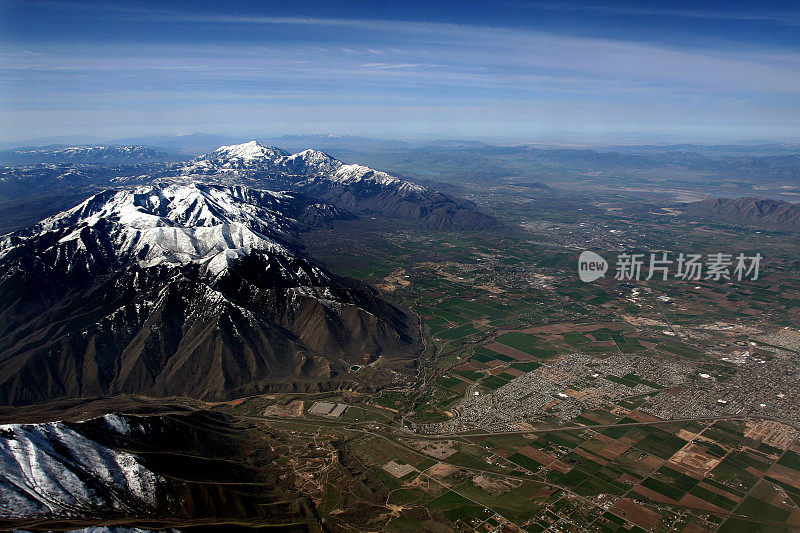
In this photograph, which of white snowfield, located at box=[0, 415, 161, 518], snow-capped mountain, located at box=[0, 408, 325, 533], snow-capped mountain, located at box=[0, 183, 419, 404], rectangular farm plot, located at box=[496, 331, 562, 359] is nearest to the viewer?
white snowfield, located at box=[0, 415, 161, 518]

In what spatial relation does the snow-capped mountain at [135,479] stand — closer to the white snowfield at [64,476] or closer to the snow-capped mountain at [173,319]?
the white snowfield at [64,476]

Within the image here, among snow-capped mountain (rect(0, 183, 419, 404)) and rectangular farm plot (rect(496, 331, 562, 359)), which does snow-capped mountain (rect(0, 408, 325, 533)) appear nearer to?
snow-capped mountain (rect(0, 183, 419, 404))

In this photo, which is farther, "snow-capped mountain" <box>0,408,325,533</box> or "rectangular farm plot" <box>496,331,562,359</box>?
"rectangular farm plot" <box>496,331,562,359</box>

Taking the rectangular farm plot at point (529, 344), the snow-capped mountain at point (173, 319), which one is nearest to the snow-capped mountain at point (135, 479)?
the snow-capped mountain at point (173, 319)

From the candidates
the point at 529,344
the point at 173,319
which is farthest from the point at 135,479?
the point at 529,344

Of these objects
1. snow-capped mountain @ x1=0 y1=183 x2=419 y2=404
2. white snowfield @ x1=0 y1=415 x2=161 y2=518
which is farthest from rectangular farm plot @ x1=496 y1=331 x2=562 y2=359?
white snowfield @ x1=0 y1=415 x2=161 y2=518

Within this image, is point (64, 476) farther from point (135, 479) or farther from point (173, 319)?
point (173, 319)
